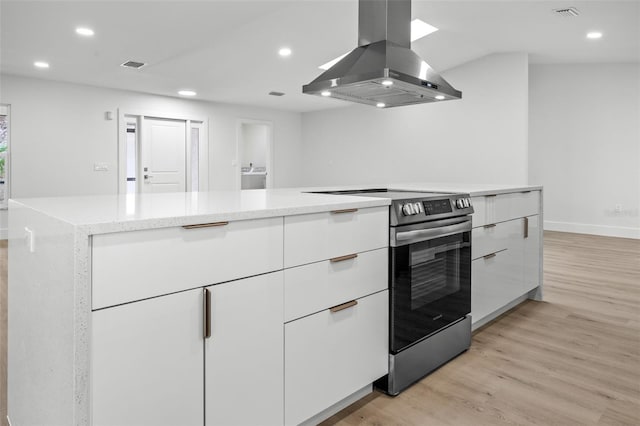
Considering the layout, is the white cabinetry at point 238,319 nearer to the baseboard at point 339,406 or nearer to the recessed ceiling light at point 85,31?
the baseboard at point 339,406

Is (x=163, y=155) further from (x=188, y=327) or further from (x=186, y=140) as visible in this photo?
(x=188, y=327)

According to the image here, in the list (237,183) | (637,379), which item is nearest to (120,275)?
(637,379)

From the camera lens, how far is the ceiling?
4.01 m

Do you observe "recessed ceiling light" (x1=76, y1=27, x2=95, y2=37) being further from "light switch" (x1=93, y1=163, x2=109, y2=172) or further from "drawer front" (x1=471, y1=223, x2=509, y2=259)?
"drawer front" (x1=471, y1=223, x2=509, y2=259)

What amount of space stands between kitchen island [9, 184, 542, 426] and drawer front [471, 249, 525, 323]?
35.9 inches

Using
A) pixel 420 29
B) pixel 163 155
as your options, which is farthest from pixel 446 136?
pixel 163 155

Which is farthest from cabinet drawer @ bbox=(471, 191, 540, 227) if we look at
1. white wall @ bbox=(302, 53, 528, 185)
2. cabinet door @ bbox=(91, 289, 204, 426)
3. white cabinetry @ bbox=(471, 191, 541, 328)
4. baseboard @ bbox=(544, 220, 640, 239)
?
baseboard @ bbox=(544, 220, 640, 239)

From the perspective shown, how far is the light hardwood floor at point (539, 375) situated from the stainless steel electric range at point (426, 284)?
12 centimetres

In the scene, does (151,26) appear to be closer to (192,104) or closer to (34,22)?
(34,22)

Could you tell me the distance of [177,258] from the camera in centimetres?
119

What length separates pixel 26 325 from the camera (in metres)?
1.47

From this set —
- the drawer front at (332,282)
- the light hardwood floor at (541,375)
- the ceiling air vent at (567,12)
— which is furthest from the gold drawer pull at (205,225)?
the ceiling air vent at (567,12)

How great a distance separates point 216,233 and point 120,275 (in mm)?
301

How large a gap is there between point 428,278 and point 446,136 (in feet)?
17.3
